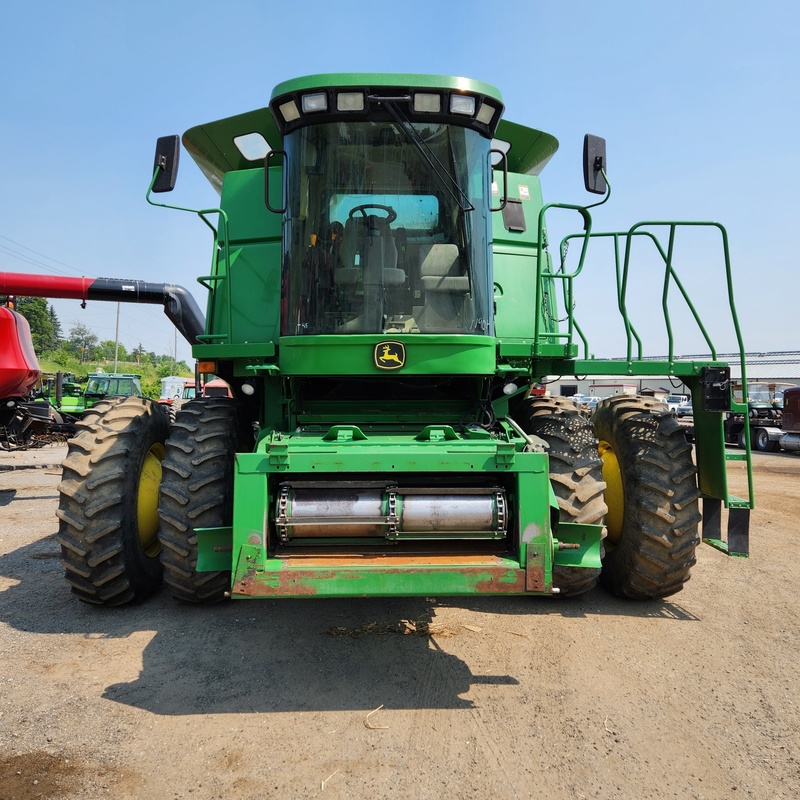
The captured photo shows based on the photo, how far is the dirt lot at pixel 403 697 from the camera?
2693 mm

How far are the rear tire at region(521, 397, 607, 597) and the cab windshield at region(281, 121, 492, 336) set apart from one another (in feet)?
2.73

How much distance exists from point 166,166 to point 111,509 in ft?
7.52

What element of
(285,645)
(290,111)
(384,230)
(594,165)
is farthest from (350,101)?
(285,645)

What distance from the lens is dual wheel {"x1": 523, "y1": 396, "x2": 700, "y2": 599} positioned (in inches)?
154

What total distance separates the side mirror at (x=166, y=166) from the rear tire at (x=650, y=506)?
3678mm

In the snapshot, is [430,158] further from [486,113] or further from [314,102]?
[314,102]

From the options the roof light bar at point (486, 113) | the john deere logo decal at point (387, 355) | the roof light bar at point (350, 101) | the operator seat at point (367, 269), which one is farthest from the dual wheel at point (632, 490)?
the roof light bar at point (350, 101)

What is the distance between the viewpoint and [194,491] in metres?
3.91

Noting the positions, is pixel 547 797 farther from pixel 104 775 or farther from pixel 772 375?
pixel 772 375

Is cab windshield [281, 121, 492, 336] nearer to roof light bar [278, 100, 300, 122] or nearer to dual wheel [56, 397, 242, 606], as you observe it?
roof light bar [278, 100, 300, 122]

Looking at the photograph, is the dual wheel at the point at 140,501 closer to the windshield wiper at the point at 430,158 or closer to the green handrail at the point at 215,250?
the green handrail at the point at 215,250

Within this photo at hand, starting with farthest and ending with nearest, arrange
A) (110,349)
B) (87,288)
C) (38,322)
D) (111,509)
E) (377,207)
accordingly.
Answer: (110,349) → (38,322) → (87,288) → (111,509) → (377,207)

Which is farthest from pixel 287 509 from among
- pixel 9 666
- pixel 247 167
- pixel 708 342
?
pixel 247 167

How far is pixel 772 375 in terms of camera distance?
→ 159 feet
